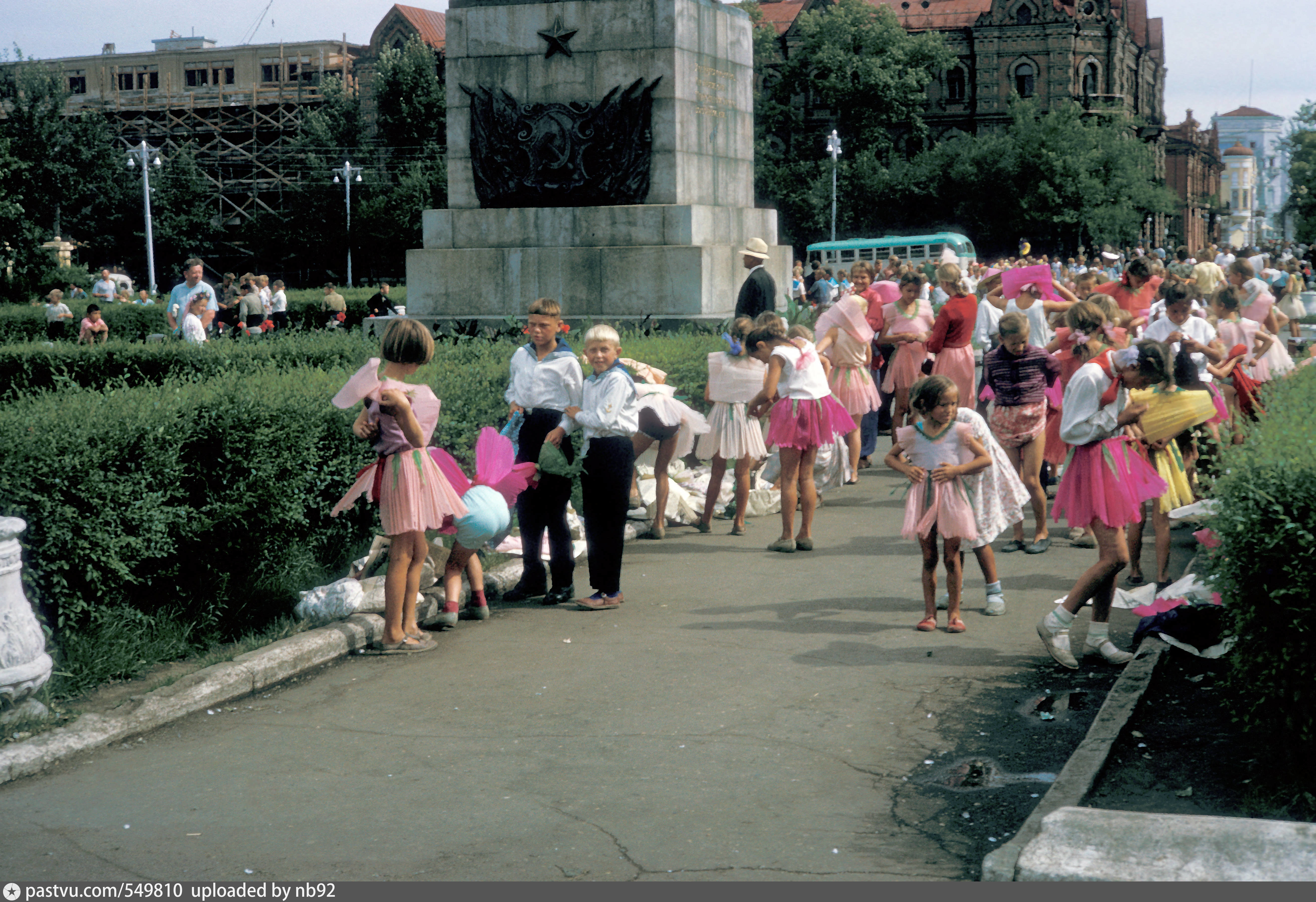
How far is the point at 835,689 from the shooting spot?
6332 mm

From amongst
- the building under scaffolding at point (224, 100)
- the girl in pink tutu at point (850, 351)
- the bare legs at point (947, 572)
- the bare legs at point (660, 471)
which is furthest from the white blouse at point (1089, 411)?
the building under scaffolding at point (224, 100)

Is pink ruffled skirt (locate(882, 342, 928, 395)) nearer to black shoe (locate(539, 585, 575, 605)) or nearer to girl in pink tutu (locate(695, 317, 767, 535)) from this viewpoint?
girl in pink tutu (locate(695, 317, 767, 535))

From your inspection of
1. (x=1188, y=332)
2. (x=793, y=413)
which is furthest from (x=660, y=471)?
(x=1188, y=332)

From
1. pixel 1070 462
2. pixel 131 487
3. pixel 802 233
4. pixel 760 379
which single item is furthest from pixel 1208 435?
pixel 802 233

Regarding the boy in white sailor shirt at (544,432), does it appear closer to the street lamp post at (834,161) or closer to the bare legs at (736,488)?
the bare legs at (736,488)

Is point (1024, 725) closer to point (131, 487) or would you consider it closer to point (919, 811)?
point (919, 811)

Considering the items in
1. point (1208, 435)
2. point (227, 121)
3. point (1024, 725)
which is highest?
point (227, 121)

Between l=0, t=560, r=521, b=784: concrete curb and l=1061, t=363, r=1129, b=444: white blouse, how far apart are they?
3.41m

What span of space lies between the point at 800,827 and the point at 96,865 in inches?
85.1

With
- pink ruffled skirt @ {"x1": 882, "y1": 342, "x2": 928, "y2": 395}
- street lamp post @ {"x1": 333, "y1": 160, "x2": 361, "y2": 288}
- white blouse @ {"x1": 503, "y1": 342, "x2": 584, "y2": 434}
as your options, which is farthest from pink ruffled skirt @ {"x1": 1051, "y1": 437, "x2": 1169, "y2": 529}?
street lamp post @ {"x1": 333, "y1": 160, "x2": 361, "y2": 288}

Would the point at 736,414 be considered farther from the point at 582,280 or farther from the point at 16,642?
the point at 16,642

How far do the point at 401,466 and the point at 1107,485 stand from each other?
340 cm

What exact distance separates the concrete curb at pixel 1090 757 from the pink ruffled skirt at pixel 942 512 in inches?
43.5

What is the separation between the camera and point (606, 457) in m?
7.95
